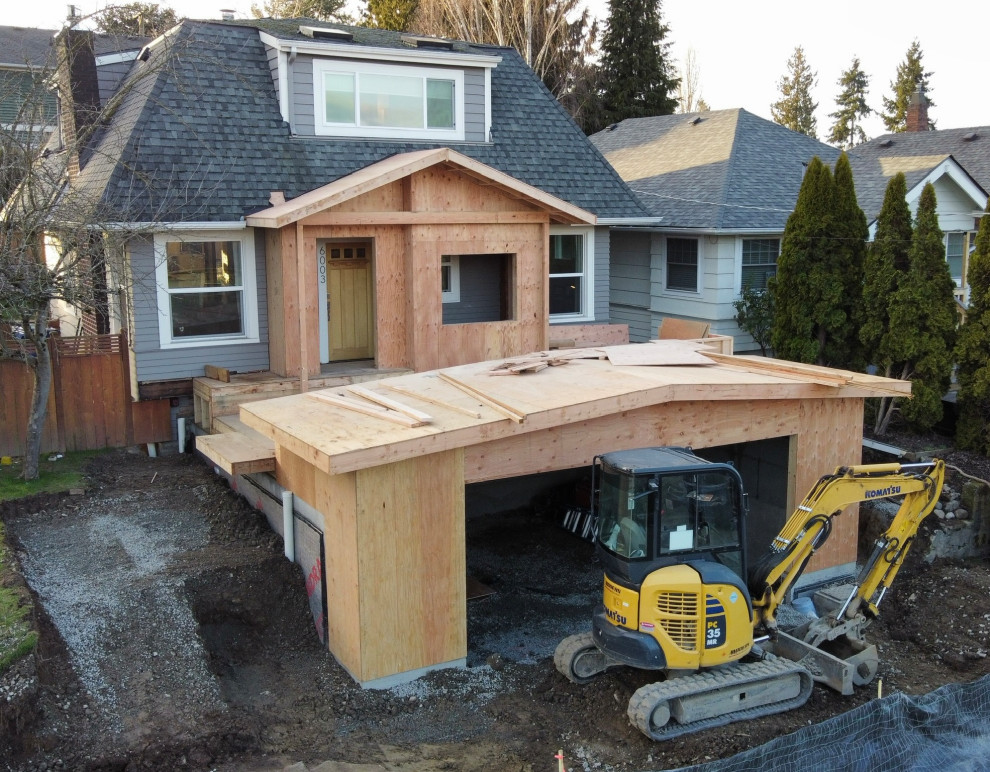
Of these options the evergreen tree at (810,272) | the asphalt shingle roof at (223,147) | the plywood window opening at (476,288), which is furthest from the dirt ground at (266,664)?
the plywood window opening at (476,288)

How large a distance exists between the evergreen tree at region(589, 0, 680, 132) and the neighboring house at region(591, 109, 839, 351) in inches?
480

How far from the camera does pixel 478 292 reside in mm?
19344

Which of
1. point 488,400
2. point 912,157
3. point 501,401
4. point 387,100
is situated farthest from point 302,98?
point 912,157

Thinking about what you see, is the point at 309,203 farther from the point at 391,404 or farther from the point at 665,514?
the point at 665,514

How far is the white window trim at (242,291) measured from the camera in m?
15.4

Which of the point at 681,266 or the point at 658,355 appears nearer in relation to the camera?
the point at 658,355

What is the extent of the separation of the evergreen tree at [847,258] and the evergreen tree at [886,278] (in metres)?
0.56

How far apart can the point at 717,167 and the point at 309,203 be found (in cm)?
1159

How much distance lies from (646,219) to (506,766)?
12.9 m

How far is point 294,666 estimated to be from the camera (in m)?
10.5

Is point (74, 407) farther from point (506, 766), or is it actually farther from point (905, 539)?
point (905, 539)

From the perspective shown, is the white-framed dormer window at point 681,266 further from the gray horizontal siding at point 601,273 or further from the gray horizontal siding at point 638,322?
the gray horizontal siding at point 601,273

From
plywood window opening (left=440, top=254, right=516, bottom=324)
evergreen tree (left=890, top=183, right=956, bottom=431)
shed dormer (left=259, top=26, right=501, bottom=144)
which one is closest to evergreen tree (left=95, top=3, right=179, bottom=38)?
shed dormer (left=259, top=26, right=501, bottom=144)

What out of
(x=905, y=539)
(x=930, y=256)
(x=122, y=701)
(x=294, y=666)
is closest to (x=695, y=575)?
(x=905, y=539)
